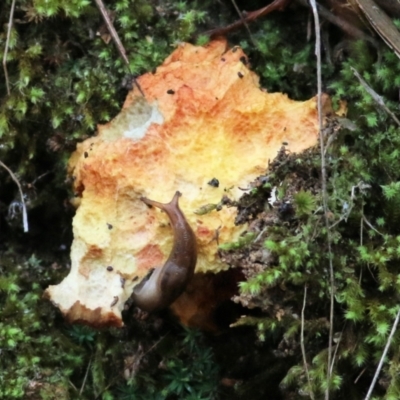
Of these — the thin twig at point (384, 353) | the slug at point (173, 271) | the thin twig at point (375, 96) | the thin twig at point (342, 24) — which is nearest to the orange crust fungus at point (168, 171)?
the slug at point (173, 271)

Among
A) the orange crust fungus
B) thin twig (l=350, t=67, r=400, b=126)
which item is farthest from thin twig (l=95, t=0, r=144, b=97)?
thin twig (l=350, t=67, r=400, b=126)

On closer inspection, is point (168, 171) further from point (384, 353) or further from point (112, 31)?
point (384, 353)

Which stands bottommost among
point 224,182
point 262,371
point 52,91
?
point 262,371

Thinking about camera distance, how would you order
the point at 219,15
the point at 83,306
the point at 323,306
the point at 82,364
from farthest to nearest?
the point at 219,15 → the point at 82,364 → the point at 83,306 → the point at 323,306

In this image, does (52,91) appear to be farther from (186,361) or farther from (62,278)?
(186,361)

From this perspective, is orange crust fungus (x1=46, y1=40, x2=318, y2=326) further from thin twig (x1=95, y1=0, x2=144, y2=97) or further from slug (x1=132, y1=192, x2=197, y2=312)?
thin twig (x1=95, y1=0, x2=144, y2=97)

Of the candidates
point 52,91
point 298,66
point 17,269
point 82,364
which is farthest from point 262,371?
point 52,91
